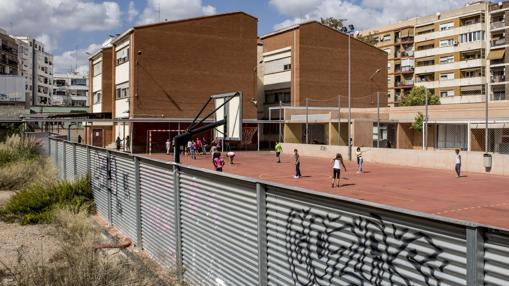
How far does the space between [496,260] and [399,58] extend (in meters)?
95.8

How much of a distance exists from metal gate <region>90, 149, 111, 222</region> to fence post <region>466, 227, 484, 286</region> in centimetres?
960

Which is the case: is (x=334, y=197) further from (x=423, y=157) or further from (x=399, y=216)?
(x=423, y=157)

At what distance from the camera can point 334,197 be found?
4.15 metres

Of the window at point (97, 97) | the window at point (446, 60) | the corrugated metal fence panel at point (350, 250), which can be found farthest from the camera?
the window at point (446, 60)

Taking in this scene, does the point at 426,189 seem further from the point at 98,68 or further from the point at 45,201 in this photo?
the point at 98,68

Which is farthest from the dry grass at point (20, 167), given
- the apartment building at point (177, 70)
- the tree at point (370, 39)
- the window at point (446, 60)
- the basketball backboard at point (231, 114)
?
the tree at point (370, 39)

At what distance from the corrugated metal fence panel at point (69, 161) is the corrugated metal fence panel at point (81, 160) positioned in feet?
3.19

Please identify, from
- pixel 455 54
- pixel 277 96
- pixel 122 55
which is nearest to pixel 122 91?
pixel 122 55

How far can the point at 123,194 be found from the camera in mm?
10430

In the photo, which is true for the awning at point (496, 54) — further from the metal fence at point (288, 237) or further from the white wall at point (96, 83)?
the metal fence at point (288, 237)

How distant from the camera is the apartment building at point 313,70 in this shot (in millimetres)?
57969

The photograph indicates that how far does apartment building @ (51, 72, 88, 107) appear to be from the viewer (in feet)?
465

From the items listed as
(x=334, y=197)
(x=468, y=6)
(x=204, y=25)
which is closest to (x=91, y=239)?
(x=334, y=197)

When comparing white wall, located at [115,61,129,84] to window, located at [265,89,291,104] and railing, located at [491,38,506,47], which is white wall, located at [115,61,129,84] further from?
railing, located at [491,38,506,47]
